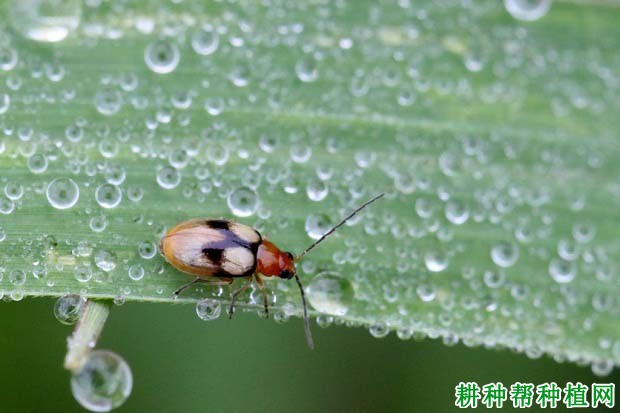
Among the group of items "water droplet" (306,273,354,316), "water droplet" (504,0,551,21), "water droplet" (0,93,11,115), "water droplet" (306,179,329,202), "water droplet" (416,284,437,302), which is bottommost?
"water droplet" (306,273,354,316)

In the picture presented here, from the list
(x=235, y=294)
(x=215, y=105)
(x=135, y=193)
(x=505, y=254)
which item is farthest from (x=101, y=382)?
(x=505, y=254)

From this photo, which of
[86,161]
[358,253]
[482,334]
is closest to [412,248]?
[358,253]

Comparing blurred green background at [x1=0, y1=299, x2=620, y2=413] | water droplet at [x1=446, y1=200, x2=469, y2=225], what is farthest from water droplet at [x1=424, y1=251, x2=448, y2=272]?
blurred green background at [x1=0, y1=299, x2=620, y2=413]

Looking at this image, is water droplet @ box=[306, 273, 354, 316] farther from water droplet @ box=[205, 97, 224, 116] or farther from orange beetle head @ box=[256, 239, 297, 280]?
water droplet @ box=[205, 97, 224, 116]

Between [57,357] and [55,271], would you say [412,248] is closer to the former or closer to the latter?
[55,271]

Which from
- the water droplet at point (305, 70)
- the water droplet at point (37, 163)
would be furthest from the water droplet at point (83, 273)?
the water droplet at point (305, 70)

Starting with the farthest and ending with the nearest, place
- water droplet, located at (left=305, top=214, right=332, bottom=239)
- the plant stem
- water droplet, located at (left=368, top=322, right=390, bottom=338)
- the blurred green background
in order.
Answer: the blurred green background < water droplet, located at (left=305, top=214, right=332, bottom=239) < water droplet, located at (left=368, top=322, right=390, bottom=338) < the plant stem

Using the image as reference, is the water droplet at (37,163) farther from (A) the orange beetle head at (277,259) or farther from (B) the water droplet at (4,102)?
(A) the orange beetle head at (277,259)
